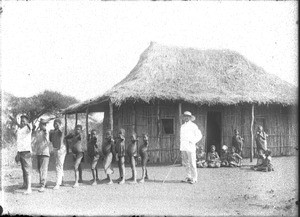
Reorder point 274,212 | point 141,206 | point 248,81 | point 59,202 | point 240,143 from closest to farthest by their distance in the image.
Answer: point 274,212 < point 141,206 < point 59,202 < point 240,143 < point 248,81

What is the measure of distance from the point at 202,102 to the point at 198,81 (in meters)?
1.63

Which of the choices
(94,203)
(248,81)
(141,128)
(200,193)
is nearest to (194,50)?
(248,81)

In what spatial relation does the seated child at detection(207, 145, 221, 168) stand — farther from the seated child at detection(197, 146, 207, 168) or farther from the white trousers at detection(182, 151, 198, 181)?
the white trousers at detection(182, 151, 198, 181)

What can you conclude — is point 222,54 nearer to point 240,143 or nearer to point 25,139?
point 240,143

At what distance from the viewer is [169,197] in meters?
6.27

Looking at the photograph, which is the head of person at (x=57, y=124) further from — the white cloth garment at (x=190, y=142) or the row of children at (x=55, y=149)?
the white cloth garment at (x=190, y=142)

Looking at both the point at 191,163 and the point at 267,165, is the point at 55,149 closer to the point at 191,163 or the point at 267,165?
the point at 191,163

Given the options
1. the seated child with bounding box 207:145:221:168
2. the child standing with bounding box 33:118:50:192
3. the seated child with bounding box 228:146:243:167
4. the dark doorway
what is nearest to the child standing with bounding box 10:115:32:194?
the child standing with bounding box 33:118:50:192

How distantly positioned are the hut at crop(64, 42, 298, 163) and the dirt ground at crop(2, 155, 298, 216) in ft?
11.9

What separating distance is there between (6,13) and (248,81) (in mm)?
10245

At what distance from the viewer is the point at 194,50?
1509 cm

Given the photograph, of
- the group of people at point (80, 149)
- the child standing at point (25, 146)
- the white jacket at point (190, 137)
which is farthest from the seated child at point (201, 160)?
the child standing at point (25, 146)

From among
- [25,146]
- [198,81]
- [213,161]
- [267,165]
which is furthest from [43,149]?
[198,81]

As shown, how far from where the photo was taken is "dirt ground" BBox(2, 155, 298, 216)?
5.25 metres
